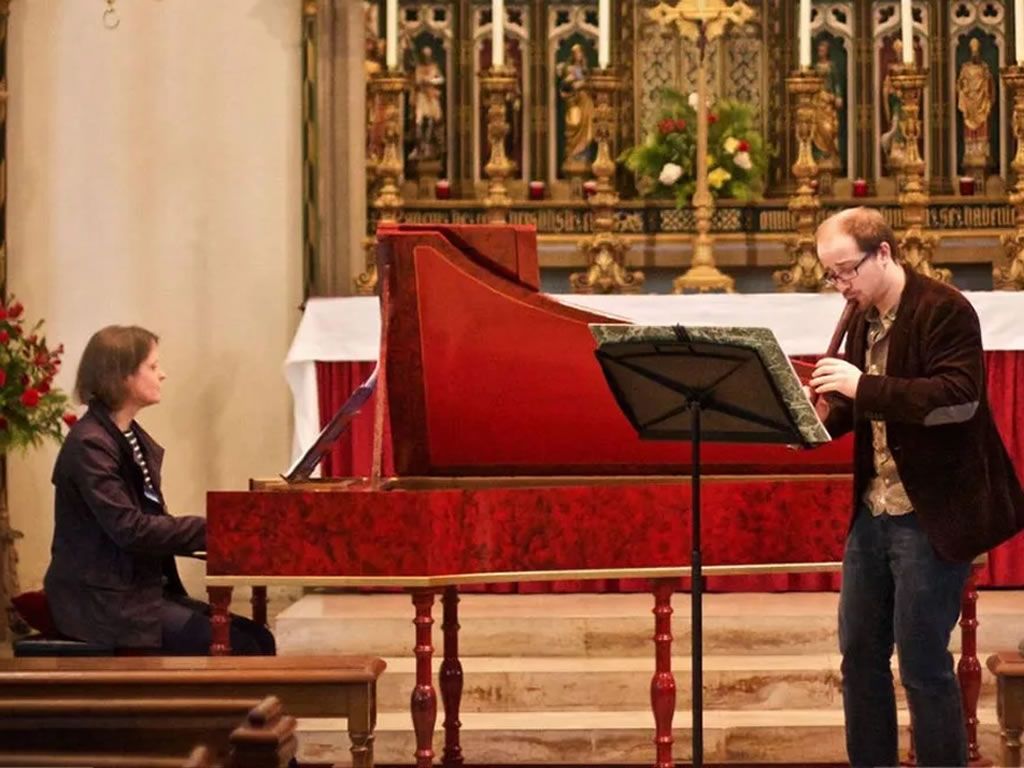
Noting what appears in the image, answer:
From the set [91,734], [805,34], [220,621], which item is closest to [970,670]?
[220,621]

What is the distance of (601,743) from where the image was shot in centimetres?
639

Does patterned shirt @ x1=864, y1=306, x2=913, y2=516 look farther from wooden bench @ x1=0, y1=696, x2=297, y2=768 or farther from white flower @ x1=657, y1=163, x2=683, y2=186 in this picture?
white flower @ x1=657, y1=163, x2=683, y2=186

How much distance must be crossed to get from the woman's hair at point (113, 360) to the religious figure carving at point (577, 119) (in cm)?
367

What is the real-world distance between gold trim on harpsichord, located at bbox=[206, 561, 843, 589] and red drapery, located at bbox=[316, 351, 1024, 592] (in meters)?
2.23

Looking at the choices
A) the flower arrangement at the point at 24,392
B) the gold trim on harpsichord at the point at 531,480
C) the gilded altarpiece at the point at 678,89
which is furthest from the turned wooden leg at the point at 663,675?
the gilded altarpiece at the point at 678,89

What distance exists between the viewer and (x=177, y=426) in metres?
8.55

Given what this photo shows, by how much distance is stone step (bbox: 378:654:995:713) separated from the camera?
266 inches

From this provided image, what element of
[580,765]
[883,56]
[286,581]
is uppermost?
[883,56]

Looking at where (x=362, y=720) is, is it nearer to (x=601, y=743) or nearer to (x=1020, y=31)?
(x=601, y=743)

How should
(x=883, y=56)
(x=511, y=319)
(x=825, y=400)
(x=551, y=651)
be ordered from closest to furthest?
(x=825, y=400) < (x=511, y=319) < (x=551, y=651) < (x=883, y=56)

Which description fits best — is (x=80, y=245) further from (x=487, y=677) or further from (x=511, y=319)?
(x=511, y=319)

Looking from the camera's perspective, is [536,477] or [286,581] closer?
[286,581]

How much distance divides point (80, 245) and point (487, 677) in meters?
2.89

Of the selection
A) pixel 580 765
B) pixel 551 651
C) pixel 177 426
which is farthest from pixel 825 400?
pixel 177 426
